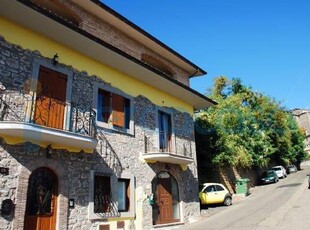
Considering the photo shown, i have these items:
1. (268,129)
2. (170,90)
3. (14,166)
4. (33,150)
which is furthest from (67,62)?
(268,129)

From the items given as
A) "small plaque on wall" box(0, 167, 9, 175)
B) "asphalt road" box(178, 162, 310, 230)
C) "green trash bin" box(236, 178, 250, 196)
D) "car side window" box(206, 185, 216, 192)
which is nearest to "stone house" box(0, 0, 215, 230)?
"small plaque on wall" box(0, 167, 9, 175)

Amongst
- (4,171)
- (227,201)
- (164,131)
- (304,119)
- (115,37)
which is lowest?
(227,201)

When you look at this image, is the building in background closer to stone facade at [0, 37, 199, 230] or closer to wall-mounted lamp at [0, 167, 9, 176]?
stone facade at [0, 37, 199, 230]

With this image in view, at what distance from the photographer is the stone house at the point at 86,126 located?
9.27 m

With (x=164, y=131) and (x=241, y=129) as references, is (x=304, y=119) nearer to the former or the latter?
(x=241, y=129)

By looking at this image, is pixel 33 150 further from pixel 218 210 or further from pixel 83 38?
pixel 218 210

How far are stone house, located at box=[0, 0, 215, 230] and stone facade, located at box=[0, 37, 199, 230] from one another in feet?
0.11

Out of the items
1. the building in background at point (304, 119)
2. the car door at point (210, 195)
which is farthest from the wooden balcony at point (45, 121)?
the building in background at point (304, 119)

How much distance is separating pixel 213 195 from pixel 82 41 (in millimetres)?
12559

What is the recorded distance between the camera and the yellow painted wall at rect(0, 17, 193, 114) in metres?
9.94

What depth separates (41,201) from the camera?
31.4ft

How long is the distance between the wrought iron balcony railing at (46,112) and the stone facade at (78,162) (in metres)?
0.10

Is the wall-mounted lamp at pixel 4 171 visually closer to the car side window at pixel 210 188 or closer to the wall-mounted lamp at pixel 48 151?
the wall-mounted lamp at pixel 48 151

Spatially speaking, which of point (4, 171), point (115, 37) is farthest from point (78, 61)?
point (4, 171)
